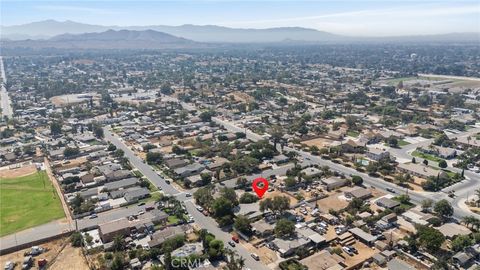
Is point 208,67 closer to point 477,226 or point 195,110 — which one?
point 195,110

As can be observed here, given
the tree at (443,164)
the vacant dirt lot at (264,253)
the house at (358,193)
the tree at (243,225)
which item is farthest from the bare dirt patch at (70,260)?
the tree at (443,164)

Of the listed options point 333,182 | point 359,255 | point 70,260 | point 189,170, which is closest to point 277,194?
point 333,182

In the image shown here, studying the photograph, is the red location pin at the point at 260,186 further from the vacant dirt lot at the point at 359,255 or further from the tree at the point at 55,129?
the tree at the point at 55,129

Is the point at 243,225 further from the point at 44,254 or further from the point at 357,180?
the point at 357,180

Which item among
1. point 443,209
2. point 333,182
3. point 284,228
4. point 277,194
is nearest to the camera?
point 284,228

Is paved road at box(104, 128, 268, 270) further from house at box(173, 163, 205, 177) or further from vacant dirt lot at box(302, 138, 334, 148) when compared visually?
vacant dirt lot at box(302, 138, 334, 148)

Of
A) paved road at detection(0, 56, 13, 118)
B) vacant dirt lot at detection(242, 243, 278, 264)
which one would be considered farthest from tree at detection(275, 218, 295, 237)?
paved road at detection(0, 56, 13, 118)
